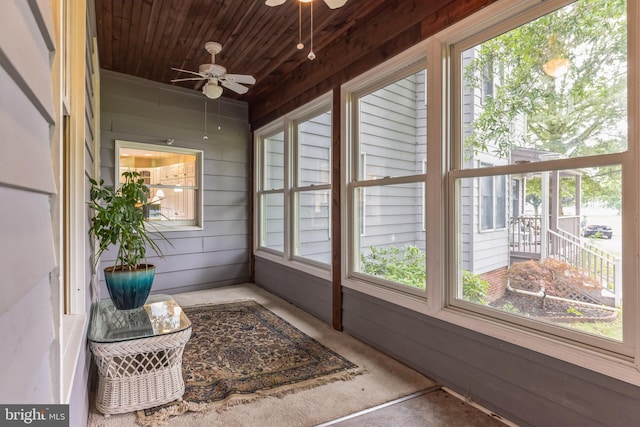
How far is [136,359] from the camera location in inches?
76.4

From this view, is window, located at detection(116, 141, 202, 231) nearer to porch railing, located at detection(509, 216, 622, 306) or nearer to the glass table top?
the glass table top

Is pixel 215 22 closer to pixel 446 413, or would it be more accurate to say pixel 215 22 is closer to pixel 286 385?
pixel 286 385

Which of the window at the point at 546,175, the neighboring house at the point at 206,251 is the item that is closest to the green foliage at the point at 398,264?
the neighboring house at the point at 206,251

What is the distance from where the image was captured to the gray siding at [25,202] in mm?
506

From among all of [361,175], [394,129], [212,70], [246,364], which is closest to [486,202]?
[394,129]

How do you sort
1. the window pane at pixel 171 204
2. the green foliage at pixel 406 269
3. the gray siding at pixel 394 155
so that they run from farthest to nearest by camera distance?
the window pane at pixel 171 204 → the gray siding at pixel 394 155 → the green foliage at pixel 406 269

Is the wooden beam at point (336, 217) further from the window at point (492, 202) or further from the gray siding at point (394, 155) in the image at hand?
the window at point (492, 202)

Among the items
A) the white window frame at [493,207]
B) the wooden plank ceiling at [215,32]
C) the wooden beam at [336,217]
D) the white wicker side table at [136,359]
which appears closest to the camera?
the white wicker side table at [136,359]

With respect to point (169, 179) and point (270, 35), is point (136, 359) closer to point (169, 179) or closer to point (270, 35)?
point (270, 35)

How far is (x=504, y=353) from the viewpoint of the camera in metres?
1.92

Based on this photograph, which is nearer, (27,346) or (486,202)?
(27,346)

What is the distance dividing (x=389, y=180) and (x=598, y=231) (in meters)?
1.44

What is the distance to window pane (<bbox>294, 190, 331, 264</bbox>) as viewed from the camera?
3732 mm

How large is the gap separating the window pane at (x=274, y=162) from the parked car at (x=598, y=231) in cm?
352
